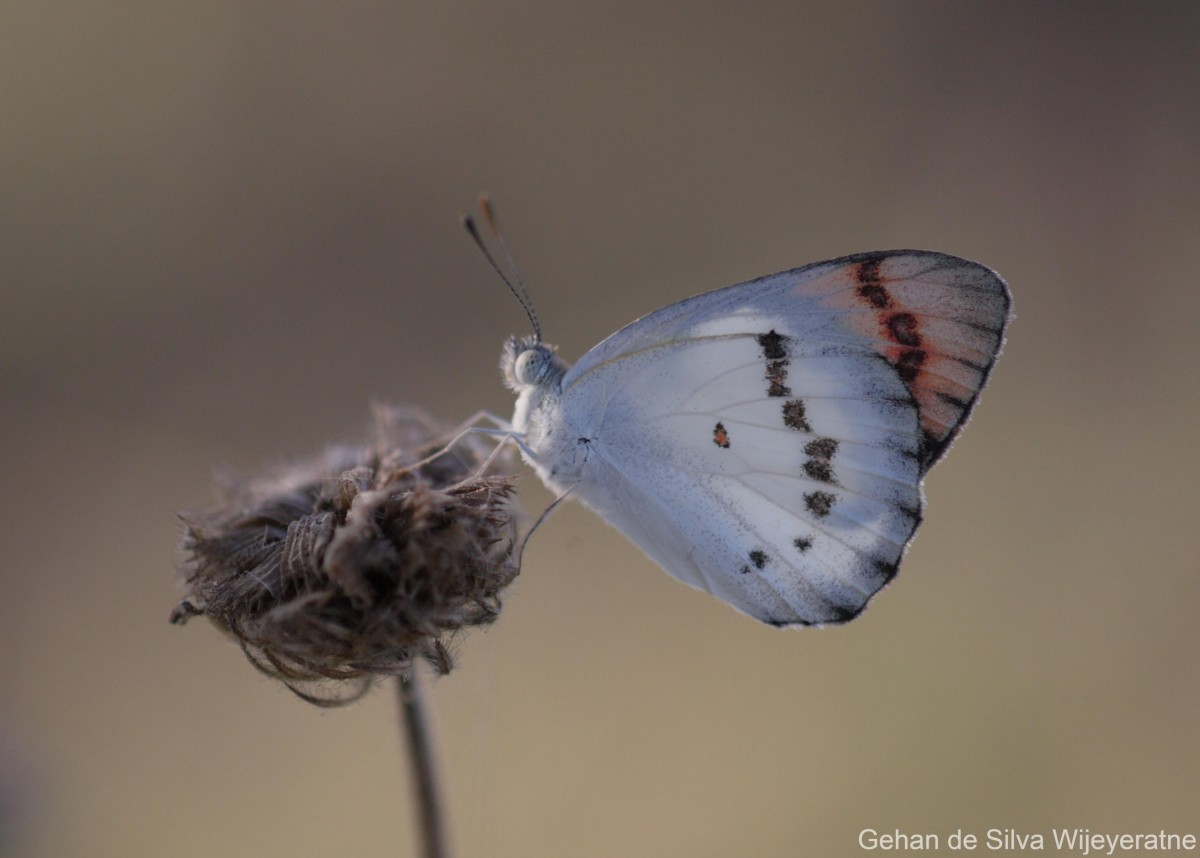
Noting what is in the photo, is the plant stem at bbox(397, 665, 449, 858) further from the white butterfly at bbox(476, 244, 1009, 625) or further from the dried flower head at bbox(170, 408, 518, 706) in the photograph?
the white butterfly at bbox(476, 244, 1009, 625)

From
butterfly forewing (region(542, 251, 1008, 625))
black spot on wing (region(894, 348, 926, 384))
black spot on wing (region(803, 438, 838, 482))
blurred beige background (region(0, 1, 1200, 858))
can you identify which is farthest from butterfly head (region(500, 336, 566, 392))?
blurred beige background (region(0, 1, 1200, 858))

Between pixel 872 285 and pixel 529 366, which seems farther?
pixel 529 366

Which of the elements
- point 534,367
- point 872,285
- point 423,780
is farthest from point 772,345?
point 423,780

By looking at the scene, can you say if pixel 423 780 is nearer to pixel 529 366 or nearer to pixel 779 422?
pixel 529 366

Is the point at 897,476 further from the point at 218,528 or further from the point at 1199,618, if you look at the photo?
the point at 1199,618

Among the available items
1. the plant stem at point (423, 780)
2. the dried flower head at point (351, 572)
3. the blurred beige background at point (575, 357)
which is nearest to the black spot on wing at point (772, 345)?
the dried flower head at point (351, 572)

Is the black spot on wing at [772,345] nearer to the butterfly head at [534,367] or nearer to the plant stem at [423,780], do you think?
the butterfly head at [534,367]

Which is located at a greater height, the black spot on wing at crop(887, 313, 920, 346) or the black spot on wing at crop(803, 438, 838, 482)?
the black spot on wing at crop(887, 313, 920, 346)
